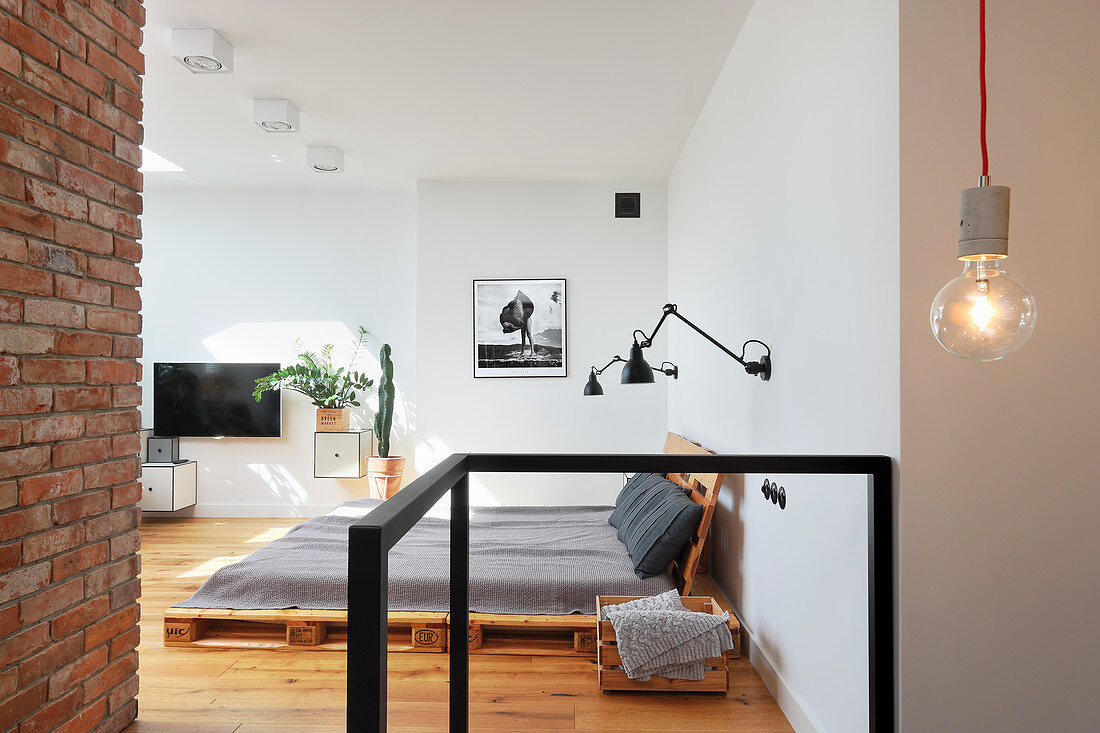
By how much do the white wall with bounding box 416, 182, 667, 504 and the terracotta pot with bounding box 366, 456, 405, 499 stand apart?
0.63ft

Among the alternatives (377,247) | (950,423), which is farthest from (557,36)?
(377,247)

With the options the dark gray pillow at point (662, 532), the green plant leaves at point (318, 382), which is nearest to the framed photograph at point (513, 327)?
the green plant leaves at point (318, 382)

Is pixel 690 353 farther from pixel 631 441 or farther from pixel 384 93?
pixel 384 93

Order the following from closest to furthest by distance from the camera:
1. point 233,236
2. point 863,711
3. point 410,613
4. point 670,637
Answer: point 863,711
point 670,637
point 410,613
point 233,236

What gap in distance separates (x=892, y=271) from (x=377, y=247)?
4531 millimetres

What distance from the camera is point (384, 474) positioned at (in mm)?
4957

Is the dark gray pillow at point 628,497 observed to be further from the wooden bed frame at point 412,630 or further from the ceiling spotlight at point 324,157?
the ceiling spotlight at point 324,157

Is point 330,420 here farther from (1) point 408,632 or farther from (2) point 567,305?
(1) point 408,632

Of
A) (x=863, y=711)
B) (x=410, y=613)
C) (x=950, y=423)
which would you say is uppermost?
(x=950, y=423)

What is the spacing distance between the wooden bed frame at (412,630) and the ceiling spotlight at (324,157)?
9.07ft

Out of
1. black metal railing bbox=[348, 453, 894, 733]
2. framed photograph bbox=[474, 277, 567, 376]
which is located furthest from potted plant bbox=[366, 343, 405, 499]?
black metal railing bbox=[348, 453, 894, 733]

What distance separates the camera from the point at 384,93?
134 inches

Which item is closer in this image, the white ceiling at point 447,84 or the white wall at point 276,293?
the white ceiling at point 447,84

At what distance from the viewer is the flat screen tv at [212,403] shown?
5.29 m
